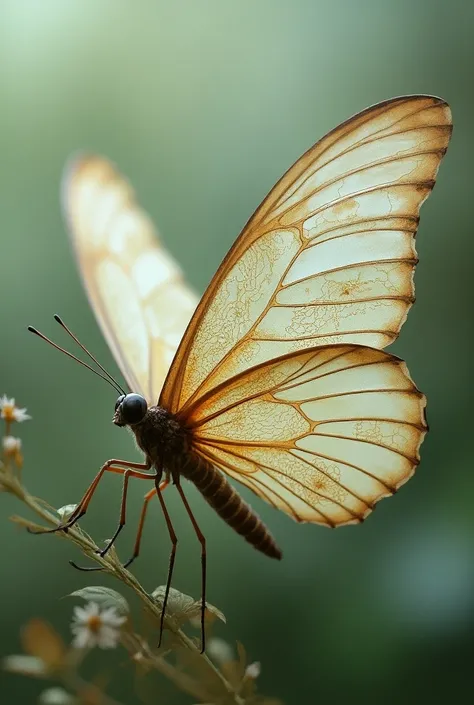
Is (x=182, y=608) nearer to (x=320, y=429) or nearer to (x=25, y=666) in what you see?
(x=25, y=666)

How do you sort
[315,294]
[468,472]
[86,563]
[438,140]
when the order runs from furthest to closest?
[468,472] < [86,563] < [315,294] < [438,140]

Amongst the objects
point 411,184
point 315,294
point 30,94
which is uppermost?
point 30,94

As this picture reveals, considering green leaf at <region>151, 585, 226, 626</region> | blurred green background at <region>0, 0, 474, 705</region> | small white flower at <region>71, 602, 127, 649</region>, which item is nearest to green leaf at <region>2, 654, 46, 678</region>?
small white flower at <region>71, 602, 127, 649</region>

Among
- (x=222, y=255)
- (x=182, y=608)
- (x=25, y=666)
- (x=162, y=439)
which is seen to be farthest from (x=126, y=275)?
(x=25, y=666)

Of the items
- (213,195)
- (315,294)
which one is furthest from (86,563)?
(213,195)

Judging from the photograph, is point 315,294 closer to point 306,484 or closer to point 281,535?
point 306,484

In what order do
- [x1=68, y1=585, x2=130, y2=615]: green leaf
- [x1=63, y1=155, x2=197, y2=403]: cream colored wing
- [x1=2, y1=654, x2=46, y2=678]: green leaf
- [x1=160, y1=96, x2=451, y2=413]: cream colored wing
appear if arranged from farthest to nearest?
[x1=63, y1=155, x2=197, y2=403]: cream colored wing
[x1=160, y1=96, x2=451, y2=413]: cream colored wing
[x1=68, y1=585, x2=130, y2=615]: green leaf
[x1=2, y1=654, x2=46, y2=678]: green leaf

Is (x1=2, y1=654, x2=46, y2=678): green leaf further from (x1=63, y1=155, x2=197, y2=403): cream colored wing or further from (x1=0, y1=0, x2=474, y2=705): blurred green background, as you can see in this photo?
(x1=0, y1=0, x2=474, y2=705): blurred green background
